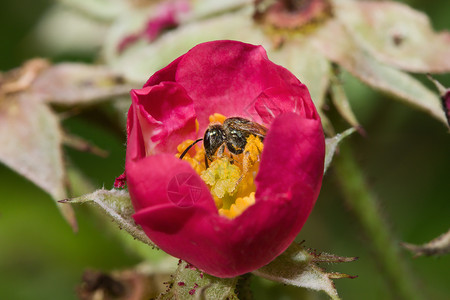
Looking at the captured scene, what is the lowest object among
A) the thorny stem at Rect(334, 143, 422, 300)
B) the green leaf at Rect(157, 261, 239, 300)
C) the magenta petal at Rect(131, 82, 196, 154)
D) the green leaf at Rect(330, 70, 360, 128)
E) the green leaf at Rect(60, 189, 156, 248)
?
the thorny stem at Rect(334, 143, 422, 300)

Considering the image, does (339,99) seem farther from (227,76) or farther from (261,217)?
(261,217)

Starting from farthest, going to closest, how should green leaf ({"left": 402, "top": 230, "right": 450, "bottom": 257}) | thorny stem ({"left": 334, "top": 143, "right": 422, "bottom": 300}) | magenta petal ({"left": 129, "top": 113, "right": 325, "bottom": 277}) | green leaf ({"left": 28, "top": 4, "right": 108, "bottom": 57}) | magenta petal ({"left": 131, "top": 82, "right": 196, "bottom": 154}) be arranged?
green leaf ({"left": 28, "top": 4, "right": 108, "bottom": 57}), thorny stem ({"left": 334, "top": 143, "right": 422, "bottom": 300}), green leaf ({"left": 402, "top": 230, "right": 450, "bottom": 257}), magenta petal ({"left": 131, "top": 82, "right": 196, "bottom": 154}), magenta petal ({"left": 129, "top": 113, "right": 325, "bottom": 277})

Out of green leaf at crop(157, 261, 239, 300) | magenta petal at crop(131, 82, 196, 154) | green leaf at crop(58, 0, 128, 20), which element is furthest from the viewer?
green leaf at crop(58, 0, 128, 20)

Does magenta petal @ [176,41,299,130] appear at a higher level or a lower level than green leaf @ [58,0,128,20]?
higher

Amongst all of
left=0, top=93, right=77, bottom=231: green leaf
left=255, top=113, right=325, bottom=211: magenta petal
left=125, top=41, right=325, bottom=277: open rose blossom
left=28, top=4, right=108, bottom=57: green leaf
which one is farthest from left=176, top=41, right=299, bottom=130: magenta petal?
left=28, top=4, right=108, bottom=57: green leaf

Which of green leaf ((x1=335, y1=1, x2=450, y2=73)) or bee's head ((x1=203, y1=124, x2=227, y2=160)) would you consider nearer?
bee's head ((x1=203, y1=124, x2=227, y2=160))

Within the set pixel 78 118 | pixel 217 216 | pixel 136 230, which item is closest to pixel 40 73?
pixel 78 118

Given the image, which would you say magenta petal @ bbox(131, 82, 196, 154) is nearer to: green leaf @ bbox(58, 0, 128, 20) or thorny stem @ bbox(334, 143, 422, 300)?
thorny stem @ bbox(334, 143, 422, 300)
